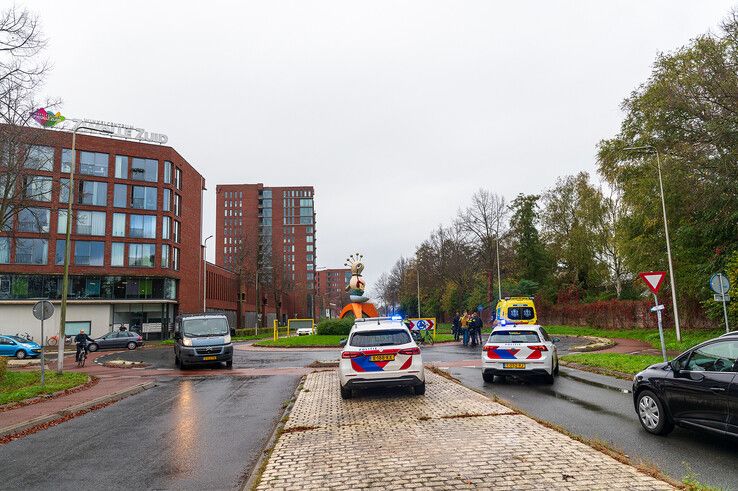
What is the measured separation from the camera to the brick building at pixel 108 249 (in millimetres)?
48125

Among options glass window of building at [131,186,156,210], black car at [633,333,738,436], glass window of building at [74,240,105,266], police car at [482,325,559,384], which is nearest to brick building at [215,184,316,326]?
glass window of building at [131,186,156,210]

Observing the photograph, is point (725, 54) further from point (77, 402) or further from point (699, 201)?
point (77, 402)

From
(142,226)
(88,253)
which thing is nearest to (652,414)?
(142,226)

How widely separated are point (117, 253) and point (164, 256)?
4362 mm

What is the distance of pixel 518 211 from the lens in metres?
57.9

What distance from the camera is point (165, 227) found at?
54.5 metres

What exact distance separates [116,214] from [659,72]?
1881 inches

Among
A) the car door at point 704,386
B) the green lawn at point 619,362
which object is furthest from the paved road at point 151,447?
the green lawn at point 619,362

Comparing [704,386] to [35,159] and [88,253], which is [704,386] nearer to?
[35,159]

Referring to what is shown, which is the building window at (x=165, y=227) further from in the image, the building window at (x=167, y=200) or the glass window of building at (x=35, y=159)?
the glass window of building at (x=35, y=159)

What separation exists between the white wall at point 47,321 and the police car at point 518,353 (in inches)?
1821

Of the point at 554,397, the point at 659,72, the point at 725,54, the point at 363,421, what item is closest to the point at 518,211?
the point at 659,72

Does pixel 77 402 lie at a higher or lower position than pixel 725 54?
lower

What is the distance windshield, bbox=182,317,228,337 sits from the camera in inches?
792
